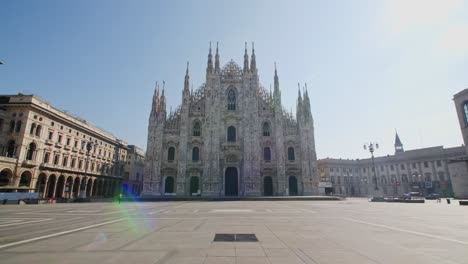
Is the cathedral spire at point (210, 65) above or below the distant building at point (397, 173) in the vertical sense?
above

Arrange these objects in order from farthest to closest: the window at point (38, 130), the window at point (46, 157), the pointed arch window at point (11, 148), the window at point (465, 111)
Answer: the window at point (46, 157), the window at point (38, 130), the pointed arch window at point (11, 148), the window at point (465, 111)

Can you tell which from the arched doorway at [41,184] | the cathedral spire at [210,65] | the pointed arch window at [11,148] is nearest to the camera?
the pointed arch window at [11,148]

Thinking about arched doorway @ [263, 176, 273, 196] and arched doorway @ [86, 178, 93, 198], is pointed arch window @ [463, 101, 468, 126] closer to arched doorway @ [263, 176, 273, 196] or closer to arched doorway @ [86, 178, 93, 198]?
arched doorway @ [263, 176, 273, 196]

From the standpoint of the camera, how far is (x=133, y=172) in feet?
187

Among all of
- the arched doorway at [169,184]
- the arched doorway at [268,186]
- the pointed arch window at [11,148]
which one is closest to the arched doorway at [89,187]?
the pointed arch window at [11,148]

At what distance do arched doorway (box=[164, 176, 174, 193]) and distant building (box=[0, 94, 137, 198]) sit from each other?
11.3m

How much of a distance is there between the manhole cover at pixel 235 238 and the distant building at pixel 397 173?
1425 inches

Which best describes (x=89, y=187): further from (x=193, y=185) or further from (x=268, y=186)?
(x=268, y=186)

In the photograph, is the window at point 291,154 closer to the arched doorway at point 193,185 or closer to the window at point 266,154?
the window at point 266,154

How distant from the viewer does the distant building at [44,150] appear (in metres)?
29.0

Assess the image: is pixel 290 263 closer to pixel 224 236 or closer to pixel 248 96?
pixel 224 236

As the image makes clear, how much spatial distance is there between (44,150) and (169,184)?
17.9m

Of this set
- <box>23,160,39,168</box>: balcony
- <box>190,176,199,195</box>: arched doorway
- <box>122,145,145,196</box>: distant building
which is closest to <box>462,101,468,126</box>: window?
<box>190,176,199,195</box>: arched doorway

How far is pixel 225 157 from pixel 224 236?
3175 cm
